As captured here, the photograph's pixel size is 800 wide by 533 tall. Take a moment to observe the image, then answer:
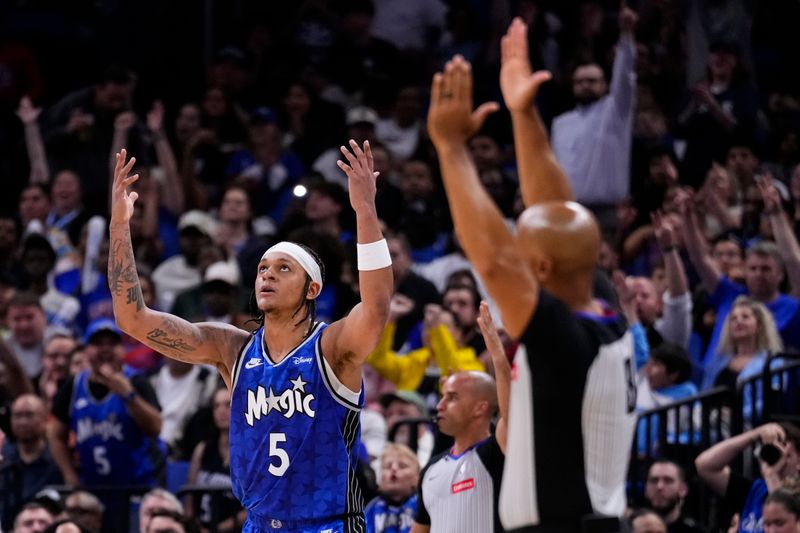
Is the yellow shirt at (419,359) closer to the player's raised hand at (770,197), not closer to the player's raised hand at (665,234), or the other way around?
the player's raised hand at (665,234)

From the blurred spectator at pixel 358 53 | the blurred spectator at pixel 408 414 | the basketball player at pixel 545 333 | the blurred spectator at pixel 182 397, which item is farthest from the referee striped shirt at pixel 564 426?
the blurred spectator at pixel 358 53

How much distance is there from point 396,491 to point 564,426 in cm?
413

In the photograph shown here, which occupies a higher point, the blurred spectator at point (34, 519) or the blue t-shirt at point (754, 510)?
the blurred spectator at point (34, 519)

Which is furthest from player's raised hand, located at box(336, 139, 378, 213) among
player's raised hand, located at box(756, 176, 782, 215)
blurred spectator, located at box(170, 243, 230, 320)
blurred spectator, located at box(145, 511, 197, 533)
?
blurred spectator, located at box(170, 243, 230, 320)

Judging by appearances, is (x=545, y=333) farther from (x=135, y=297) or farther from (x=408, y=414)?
(x=408, y=414)

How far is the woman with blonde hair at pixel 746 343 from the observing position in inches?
404

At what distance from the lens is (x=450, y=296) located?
11180mm

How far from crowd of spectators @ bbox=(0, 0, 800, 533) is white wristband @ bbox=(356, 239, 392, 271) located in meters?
1.03

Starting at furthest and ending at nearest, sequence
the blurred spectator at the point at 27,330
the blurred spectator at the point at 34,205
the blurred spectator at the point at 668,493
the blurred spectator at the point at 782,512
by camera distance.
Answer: the blurred spectator at the point at 34,205, the blurred spectator at the point at 27,330, the blurred spectator at the point at 668,493, the blurred spectator at the point at 782,512

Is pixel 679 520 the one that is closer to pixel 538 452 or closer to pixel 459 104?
pixel 538 452

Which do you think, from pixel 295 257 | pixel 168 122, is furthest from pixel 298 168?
pixel 295 257

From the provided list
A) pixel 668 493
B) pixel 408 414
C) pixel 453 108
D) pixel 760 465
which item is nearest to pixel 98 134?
pixel 408 414

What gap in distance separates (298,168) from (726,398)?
564 cm

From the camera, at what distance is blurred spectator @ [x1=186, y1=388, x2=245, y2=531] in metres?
10.1
